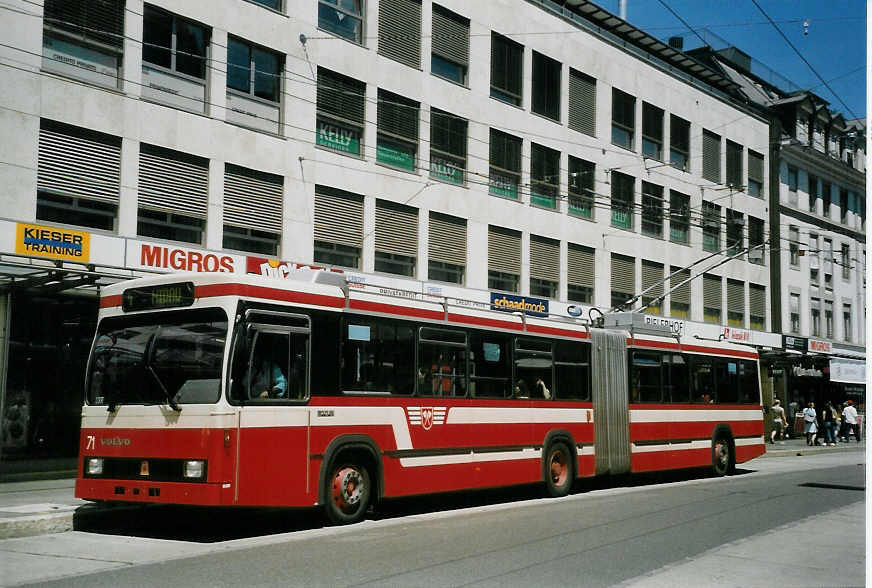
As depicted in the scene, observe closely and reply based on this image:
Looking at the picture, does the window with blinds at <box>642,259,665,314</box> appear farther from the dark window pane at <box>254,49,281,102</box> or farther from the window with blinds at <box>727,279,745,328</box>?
the dark window pane at <box>254,49,281,102</box>

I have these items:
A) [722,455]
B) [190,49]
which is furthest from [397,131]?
[722,455]

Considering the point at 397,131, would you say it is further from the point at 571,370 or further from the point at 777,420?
the point at 777,420

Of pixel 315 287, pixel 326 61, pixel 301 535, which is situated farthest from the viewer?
pixel 326 61

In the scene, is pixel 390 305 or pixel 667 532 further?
pixel 390 305

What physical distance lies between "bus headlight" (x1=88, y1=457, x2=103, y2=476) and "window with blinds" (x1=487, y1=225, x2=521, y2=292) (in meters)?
18.6

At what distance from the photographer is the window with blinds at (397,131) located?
25484 millimetres

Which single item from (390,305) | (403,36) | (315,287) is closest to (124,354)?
(315,287)

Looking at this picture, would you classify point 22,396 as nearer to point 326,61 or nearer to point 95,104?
point 95,104

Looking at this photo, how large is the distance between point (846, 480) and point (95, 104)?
16763 millimetres

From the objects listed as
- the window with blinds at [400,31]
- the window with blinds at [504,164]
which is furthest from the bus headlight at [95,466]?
the window with blinds at [504,164]

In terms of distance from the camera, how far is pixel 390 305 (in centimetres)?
1330

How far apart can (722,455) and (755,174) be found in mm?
24277

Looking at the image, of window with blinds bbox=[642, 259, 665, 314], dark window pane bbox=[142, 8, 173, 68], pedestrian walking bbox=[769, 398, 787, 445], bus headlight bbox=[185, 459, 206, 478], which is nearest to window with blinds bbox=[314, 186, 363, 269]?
dark window pane bbox=[142, 8, 173, 68]

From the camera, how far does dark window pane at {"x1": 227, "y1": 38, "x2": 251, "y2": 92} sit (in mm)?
21844
